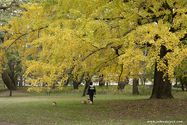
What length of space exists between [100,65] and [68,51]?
17.0 feet

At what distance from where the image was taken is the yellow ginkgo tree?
25.9 feet

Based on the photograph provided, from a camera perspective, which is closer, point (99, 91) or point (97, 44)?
point (97, 44)

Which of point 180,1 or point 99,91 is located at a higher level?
point 180,1

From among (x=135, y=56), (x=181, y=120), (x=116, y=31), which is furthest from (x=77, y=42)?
(x=181, y=120)

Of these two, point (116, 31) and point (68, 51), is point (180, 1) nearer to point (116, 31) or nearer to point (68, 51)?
point (116, 31)

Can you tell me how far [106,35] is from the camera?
402 inches

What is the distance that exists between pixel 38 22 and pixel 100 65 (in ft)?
17.3

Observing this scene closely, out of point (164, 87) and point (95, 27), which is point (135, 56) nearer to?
point (95, 27)

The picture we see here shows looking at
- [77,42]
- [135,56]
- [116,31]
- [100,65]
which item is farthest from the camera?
[100,65]

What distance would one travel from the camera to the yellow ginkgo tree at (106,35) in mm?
7898


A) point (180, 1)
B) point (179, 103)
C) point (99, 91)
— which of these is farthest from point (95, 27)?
point (99, 91)

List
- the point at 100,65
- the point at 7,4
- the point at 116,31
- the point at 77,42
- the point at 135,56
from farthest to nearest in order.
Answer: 1. the point at 7,4
2. the point at 100,65
3. the point at 116,31
4. the point at 77,42
5. the point at 135,56

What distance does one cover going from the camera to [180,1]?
9.52 m

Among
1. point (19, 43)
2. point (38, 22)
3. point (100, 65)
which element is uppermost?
point (38, 22)
